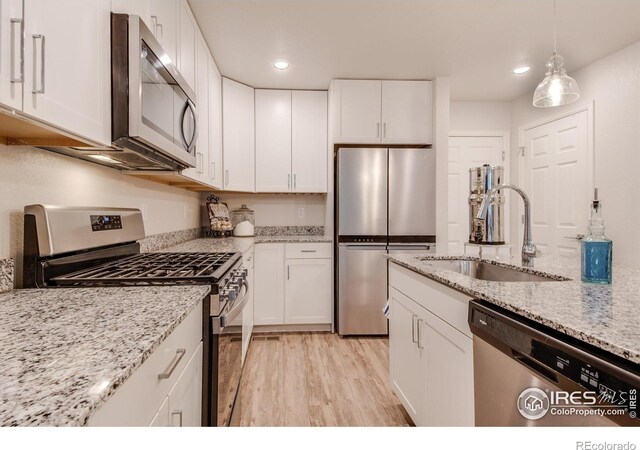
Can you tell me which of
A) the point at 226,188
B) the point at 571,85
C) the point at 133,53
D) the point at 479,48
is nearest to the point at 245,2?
the point at 133,53

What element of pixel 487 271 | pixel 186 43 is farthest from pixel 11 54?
pixel 487 271

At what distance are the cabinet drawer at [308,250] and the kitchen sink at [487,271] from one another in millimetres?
1487

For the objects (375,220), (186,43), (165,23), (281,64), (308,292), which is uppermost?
(281,64)

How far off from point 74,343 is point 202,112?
217 centimetres

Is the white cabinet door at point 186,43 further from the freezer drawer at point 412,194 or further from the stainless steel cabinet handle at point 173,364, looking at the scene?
the freezer drawer at point 412,194

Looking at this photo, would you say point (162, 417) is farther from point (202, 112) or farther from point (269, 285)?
point (269, 285)

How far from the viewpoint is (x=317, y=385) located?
222cm

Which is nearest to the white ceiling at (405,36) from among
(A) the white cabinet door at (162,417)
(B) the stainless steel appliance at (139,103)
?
(B) the stainless steel appliance at (139,103)

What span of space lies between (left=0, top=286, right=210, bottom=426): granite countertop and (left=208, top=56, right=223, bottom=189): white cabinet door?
1753mm

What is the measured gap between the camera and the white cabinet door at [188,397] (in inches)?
34.2

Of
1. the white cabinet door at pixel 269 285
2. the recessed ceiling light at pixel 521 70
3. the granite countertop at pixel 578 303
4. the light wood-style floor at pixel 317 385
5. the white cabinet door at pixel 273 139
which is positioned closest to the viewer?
the granite countertop at pixel 578 303

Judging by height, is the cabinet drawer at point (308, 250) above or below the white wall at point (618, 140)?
below

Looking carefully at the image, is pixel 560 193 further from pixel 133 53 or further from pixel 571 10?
pixel 133 53

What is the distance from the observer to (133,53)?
1.15 metres
